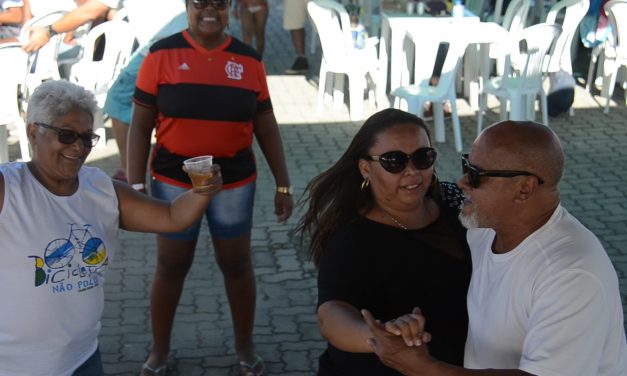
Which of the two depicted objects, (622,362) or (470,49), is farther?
(470,49)

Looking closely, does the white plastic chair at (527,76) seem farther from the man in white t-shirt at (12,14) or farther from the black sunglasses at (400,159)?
the black sunglasses at (400,159)

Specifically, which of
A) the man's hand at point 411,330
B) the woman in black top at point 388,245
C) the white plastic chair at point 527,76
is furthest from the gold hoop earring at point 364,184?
the white plastic chair at point 527,76

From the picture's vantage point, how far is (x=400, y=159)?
2865 mm

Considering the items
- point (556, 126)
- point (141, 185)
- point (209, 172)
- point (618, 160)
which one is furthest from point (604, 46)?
point (209, 172)

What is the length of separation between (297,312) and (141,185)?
142 centimetres

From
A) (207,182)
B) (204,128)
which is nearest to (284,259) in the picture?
(204,128)

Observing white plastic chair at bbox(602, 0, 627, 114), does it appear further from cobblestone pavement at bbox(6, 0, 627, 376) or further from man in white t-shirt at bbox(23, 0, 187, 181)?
man in white t-shirt at bbox(23, 0, 187, 181)

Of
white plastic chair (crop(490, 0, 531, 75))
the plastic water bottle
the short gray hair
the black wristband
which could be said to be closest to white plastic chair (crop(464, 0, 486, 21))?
white plastic chair (crop(490, 0, 531, 75))

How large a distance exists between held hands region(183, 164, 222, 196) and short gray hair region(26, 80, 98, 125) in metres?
0.40

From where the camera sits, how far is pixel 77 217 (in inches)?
112

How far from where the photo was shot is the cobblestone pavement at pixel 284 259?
4727 millimetres

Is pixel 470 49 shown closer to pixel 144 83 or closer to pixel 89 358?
pixel 144 83

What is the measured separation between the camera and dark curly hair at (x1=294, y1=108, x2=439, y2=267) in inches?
116

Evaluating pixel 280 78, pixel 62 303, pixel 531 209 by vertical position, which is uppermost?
pixel 531 209
